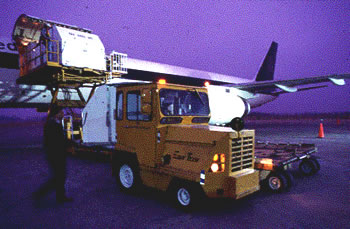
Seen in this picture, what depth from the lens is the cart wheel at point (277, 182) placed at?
17.3 ft

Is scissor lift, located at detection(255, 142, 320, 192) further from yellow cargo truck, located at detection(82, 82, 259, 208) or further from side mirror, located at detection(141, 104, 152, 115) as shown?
side mirror, located at detection(141, 104, 152, 115)

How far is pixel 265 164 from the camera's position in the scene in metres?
4.88

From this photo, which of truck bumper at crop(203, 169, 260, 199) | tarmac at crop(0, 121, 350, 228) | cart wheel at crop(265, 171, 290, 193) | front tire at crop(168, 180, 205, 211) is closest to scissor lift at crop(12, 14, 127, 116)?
tarmac at crop(0, 121, 350, 228)

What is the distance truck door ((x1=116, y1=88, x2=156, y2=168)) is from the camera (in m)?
4.64

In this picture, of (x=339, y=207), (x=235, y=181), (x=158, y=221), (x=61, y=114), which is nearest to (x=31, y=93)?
(x=61, y=114)

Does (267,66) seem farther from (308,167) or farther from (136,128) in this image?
(136,128)

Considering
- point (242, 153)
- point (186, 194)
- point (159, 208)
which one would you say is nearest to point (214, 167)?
point (242, 153)

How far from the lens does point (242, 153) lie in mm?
4207

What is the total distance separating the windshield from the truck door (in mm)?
385

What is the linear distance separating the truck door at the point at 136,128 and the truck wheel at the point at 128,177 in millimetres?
397

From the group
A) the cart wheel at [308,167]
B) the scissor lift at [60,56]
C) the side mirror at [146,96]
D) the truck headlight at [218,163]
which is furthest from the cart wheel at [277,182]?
the scissor lift at [60,56]

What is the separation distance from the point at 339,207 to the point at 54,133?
577cm

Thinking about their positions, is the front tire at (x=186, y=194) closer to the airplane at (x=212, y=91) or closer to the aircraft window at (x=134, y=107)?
the aircraft window at (x=134, y=107)

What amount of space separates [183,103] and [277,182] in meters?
2.89
